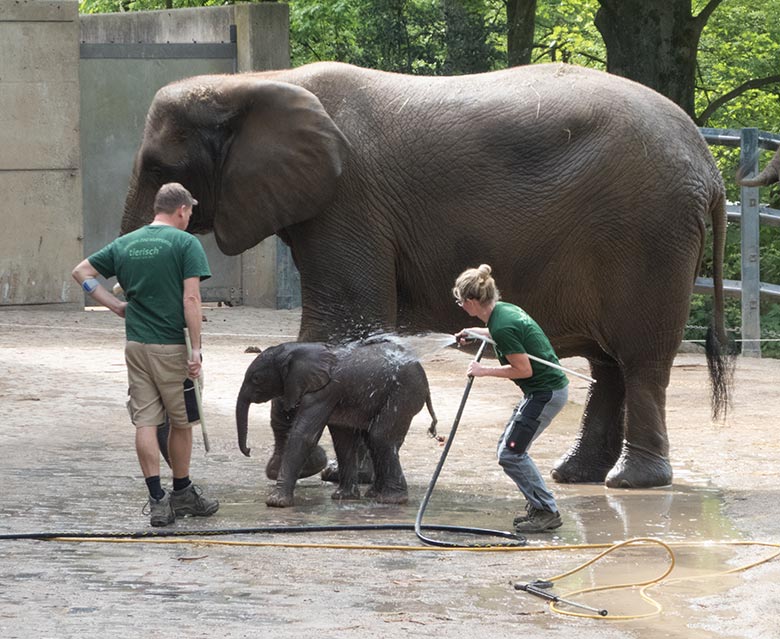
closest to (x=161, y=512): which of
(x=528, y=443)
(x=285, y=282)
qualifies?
(x=528, y=443)

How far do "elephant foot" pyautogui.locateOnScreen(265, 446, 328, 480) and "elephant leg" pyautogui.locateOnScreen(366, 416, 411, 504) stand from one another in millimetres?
516

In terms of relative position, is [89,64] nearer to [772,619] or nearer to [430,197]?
[430,197]

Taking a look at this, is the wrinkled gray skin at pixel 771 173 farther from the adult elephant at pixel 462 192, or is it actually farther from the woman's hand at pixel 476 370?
the woman's hand at pixel 476 370

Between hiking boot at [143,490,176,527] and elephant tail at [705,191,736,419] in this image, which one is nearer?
hiking boot at [143,490,176,527]

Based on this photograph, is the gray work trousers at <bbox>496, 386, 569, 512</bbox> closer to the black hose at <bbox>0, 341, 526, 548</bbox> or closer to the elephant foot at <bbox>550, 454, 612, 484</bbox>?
the black hose at <bbox>0, 341, 526, 548</bbox>

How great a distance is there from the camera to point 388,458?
27.7 ft

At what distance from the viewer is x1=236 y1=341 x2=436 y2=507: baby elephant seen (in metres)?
8.40

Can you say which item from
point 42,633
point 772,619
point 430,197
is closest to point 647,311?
point 430,197

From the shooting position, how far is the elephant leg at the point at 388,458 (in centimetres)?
846

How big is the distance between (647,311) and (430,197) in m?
1.44

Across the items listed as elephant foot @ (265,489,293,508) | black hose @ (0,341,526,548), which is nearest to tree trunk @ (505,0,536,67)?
elephant foot @ (265,489,293,508)

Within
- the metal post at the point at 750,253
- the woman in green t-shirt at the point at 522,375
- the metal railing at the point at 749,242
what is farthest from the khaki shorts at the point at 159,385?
the metal post at the point at 750,253

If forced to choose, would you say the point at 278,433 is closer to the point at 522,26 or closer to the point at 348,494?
the point at 348,494

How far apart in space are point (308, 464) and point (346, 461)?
513mm
